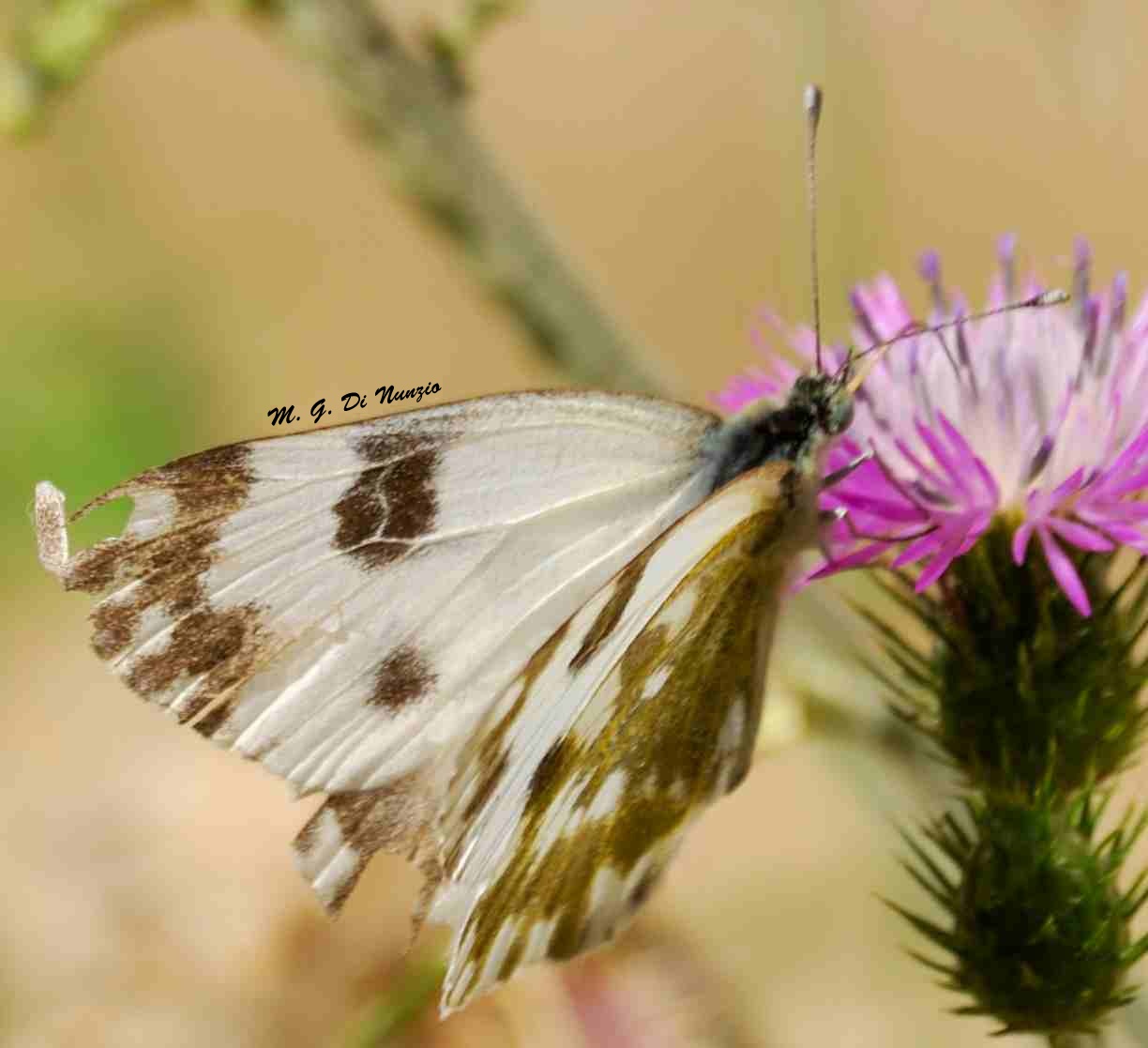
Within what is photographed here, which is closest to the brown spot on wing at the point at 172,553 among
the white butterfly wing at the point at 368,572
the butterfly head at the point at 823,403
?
the white butterfly wing at the point at 368,572

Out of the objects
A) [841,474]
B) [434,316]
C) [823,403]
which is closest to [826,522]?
[841,474]

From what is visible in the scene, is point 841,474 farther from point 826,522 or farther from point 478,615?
point 478,615

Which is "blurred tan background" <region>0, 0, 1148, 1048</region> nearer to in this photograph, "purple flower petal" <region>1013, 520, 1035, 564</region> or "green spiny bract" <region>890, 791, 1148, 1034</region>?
"green spiny bract" <region>890, 791, 1148, 1034</region>

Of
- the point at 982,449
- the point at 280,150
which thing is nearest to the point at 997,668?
the point at 982,449

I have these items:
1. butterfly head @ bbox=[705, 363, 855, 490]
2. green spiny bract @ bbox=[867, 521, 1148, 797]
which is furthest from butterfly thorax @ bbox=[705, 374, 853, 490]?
green spiny bract @ bbox=[867, 521, 1148, 797]

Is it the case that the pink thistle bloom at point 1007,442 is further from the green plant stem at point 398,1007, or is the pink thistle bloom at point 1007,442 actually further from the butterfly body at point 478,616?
the green plant stem at point 398,1007

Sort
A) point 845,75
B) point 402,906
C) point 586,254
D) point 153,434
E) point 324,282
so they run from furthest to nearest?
point 586,254, point 324,282, point 153,434, point 845,75, point 402,906

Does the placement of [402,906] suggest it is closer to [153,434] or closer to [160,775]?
[160,775]
